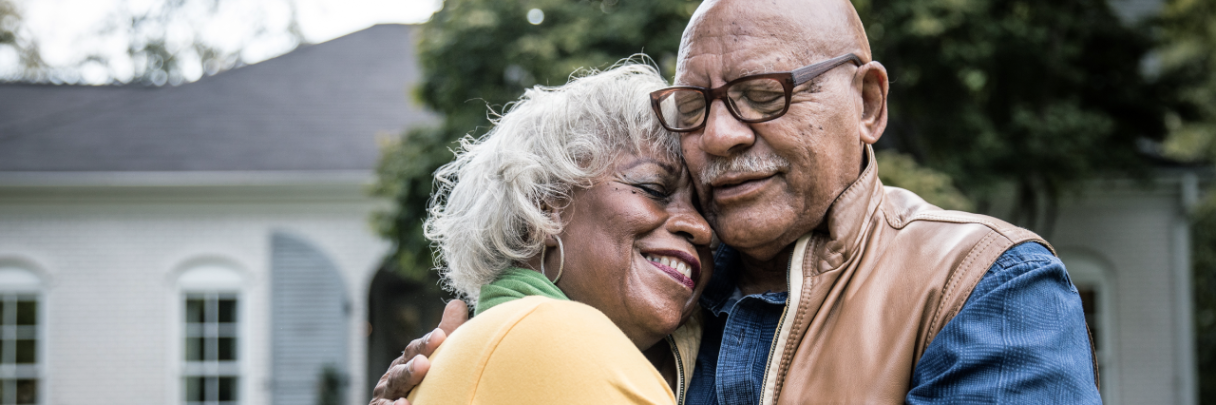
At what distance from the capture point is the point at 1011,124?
29.0 ft

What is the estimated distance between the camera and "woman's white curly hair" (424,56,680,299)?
200 centimetres

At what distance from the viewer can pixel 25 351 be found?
36.8 ft

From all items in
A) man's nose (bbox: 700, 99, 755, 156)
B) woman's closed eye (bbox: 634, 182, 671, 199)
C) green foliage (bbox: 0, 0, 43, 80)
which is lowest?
woman's closed eye (bbox: 634, 182, 671, 199)

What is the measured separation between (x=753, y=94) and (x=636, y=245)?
0.43 m

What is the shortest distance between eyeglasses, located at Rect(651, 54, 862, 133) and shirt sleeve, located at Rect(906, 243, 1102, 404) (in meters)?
0.51

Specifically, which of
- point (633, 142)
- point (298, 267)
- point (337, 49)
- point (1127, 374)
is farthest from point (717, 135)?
point (337, 49)

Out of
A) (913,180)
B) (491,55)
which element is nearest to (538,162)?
(913,180)

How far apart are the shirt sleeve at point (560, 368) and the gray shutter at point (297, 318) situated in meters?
9.52

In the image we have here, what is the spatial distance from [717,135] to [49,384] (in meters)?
11.9

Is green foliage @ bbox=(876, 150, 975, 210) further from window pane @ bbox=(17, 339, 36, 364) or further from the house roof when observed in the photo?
window pane @ bbox=(17, 339, 36, 364)

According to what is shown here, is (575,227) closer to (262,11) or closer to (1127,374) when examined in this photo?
(1127,374)

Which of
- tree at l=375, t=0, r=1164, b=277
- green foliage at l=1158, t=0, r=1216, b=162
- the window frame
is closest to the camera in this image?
tree at l=375, t=0, r=1164, b=277

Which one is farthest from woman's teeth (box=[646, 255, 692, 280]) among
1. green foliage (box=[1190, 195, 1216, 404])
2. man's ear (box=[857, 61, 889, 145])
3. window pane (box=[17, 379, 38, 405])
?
green foliage (box=[1190, 195, 1216, 404])

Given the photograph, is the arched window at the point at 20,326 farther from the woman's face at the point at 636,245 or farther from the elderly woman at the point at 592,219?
the woman's face at the point at 636,245
